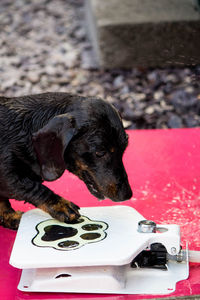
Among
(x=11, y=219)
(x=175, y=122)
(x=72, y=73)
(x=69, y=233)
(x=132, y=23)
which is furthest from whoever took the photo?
(x=72, y=73)

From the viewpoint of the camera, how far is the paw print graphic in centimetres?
125

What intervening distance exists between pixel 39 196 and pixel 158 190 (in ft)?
1.69

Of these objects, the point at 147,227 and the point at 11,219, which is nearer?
the point at 147,227

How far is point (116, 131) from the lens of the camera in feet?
4.09

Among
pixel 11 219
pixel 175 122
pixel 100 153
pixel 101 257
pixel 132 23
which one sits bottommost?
pixel 175 122

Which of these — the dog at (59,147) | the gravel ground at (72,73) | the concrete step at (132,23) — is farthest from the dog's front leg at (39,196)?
the concrete step at (132,23)

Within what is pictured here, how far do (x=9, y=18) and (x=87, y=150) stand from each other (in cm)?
359

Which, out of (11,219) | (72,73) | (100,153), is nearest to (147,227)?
(100,153)

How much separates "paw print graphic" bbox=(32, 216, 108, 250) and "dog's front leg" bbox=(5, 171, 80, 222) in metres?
0.02

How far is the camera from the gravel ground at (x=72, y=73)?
3.16 meters

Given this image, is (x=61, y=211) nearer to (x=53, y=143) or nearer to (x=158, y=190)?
(x=53, y=143)

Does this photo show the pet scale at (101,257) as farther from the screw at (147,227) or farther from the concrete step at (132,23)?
the concrete step at (132,23)

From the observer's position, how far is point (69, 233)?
1311mm

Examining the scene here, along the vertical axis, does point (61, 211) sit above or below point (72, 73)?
above
